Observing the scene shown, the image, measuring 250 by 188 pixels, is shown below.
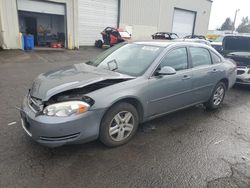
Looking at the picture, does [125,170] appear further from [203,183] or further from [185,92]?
[185,92]

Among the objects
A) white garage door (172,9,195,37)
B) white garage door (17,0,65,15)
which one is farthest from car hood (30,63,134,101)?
white garage door (172,9,195,37)

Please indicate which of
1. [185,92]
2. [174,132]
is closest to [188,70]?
[185,92]

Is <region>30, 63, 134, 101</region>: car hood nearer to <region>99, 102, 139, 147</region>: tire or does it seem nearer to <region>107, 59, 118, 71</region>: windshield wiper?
<region>107, 59, 118, 71</region>: windshield wiper

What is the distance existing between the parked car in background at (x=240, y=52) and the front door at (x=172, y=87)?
3699 millimetres

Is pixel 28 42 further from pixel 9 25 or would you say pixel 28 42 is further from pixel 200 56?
pixel 200 56

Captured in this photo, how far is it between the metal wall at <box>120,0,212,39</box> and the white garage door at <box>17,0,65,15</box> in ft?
19.3

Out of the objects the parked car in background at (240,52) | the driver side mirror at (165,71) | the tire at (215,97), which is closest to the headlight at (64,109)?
the driver side mirror at (165,71)

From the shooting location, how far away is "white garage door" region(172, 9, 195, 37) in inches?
963

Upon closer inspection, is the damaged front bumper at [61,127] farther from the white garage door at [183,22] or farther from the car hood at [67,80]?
the white garage door at [183,22]

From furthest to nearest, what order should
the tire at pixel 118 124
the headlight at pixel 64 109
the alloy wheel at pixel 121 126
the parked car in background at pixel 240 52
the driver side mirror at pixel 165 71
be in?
the parked car in background at pixel 240 52 < the driver side mirror at pixel 165 71 < the alloy wheel at pixel 121 126 < the tire at pixel 118 124 < the headlight at pixel 64 109

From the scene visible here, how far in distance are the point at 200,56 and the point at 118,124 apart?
A: 2442 mm

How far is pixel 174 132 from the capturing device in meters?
3.86

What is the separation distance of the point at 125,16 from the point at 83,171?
18943mm

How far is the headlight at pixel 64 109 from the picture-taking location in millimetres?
2662
